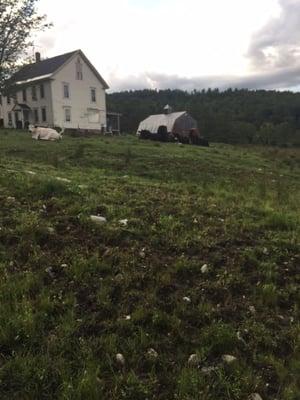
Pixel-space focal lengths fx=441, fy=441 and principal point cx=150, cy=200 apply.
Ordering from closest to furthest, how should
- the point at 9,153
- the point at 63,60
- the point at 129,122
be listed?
the point at 9,153
the point at 63,60
the point at 129,122

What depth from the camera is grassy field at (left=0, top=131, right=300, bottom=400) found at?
3840mm

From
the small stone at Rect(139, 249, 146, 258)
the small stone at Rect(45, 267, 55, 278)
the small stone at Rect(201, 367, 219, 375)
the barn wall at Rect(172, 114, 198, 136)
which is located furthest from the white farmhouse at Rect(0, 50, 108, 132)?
the small stone at Rect(201, 367, 219, 375)

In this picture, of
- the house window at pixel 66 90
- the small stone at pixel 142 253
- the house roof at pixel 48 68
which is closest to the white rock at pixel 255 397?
the small stone at pixel 142 253

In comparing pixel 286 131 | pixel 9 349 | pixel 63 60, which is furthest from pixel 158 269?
pixel 286 131

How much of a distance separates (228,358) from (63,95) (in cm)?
4725

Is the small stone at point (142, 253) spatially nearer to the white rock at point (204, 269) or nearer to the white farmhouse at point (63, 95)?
the white rock at point (204, 269)

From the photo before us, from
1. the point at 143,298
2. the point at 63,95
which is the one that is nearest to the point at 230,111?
the point at 63,95

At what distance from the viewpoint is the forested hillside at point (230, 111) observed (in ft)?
295

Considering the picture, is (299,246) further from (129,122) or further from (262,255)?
(129,122)

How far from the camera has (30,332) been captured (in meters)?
4.23

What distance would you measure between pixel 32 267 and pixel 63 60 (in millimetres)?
47088

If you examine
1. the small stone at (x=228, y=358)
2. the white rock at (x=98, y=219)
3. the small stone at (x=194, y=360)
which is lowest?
the small stone at (x=228, y=358)

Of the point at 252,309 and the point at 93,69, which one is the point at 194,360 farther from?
the point at 93,69

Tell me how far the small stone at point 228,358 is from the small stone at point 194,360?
0.25 meters
